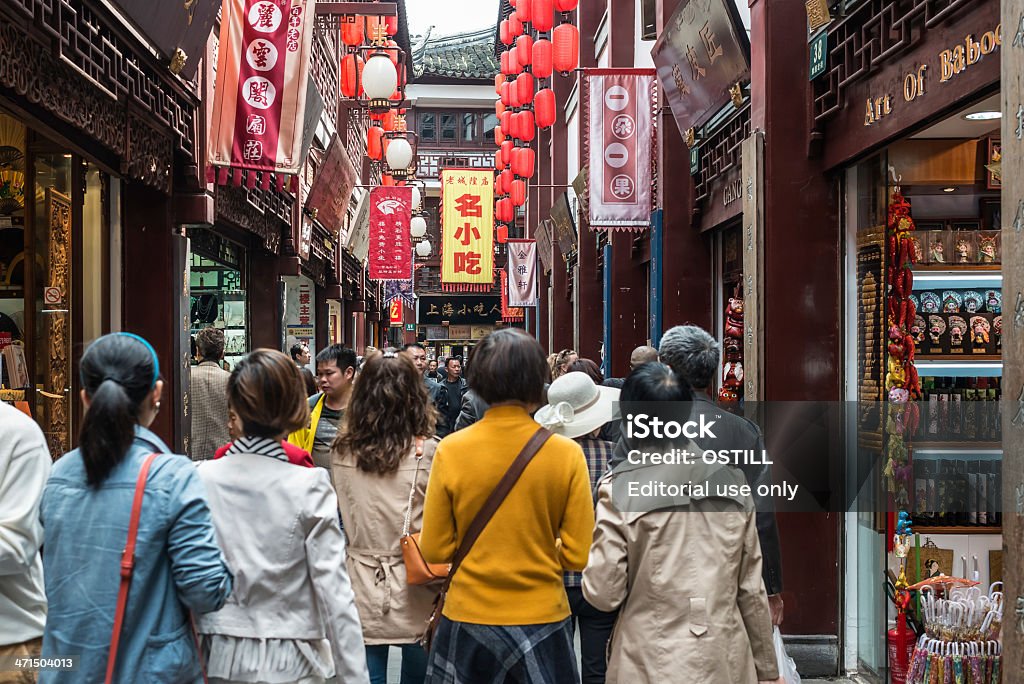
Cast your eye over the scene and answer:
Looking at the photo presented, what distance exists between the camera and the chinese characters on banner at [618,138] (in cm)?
1404

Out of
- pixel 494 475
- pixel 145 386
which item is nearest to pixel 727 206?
pixel 494 475

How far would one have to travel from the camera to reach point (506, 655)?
12.9 ft

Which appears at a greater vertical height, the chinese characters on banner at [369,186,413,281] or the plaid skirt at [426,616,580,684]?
the chinese characters on banner at [369,186,413,281]

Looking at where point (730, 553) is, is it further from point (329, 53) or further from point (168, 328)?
point (329, 53)

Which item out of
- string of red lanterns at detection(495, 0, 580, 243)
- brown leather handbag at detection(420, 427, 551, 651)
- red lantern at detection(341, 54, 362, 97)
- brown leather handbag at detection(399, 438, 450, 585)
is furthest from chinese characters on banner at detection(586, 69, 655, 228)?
brown leather handbag at detection(420, 427, 551, 651)

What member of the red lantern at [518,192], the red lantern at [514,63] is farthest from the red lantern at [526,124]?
the red lantern at [518,192]

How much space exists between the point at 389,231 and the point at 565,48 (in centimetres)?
642

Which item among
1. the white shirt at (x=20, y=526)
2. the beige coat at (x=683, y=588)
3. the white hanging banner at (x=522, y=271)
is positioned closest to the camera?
the white shirt at (x=20, y=526)

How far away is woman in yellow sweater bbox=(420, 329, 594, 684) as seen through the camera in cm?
392

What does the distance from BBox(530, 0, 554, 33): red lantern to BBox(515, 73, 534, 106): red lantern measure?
159 inches

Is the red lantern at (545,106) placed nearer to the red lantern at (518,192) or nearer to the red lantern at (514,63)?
the red lantern at (514,63)

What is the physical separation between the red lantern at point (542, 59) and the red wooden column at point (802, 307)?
13934 millimetres

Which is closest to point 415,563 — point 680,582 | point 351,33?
point 680,582

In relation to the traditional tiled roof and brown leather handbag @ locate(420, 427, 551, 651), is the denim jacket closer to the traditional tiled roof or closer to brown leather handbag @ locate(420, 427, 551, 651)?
brown leather handbag @ locate(420, 427, 551, 651)
